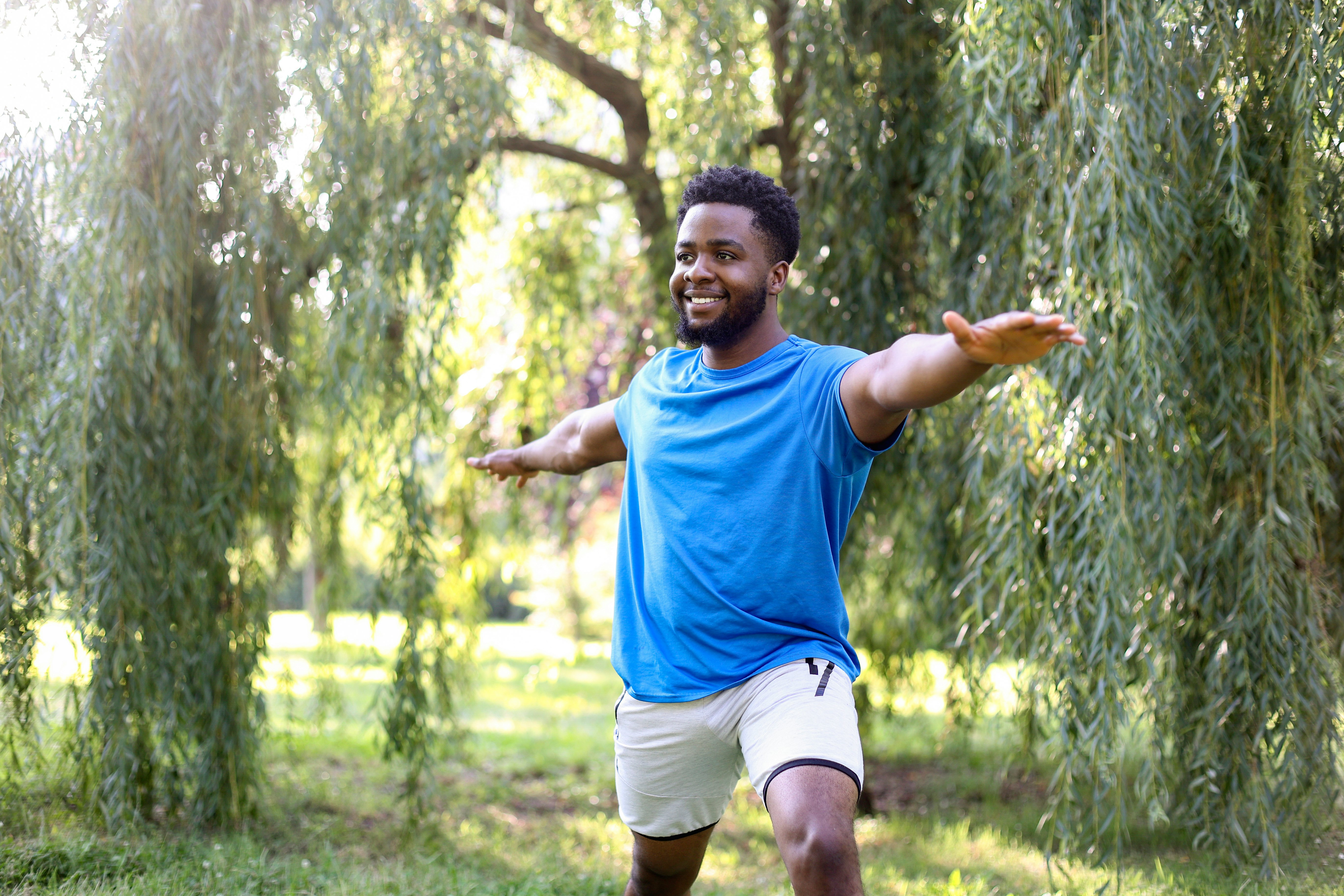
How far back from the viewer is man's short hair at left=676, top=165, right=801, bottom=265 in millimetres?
2490

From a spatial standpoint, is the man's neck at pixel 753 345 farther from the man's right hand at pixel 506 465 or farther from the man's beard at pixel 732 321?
the man's right hand at pixel 506 465

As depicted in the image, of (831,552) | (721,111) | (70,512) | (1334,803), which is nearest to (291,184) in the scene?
(70,512)

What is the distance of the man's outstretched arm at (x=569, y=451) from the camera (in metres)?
2.95

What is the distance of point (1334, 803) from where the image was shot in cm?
324

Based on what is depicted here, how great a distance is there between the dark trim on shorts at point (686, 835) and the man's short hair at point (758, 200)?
54.4 inches

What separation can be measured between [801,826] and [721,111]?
3239 millimetres

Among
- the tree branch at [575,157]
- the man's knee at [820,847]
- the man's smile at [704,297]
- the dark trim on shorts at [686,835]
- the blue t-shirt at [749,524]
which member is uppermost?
the tree branch at [575,157]

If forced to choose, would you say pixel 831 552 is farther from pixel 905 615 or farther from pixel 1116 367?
pixel 905 615

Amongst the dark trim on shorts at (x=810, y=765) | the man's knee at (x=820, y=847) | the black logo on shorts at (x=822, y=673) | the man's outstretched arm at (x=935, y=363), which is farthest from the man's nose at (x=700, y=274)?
the man's knee at (x=820, y=847)

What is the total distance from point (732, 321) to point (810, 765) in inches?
39.4

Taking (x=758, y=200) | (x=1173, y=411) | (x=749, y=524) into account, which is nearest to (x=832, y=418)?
(x=749, y=524)

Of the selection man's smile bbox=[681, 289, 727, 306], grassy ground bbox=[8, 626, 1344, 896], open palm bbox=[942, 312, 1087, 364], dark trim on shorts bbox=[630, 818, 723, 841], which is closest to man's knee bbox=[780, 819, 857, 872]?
dark trim on shorts bbox=[630, 818, 723, 841]

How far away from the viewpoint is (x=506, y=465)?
3234mm

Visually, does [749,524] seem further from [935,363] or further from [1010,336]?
[1010,336]
